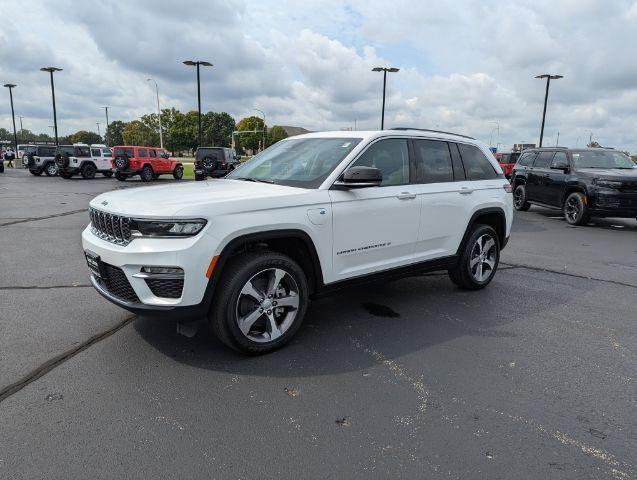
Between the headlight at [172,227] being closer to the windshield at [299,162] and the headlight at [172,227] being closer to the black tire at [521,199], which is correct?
the windshield at [299,162]

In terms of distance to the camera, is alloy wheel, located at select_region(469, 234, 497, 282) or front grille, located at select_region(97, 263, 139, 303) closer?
front grille, located at select_region(97, 263, 139, 303)

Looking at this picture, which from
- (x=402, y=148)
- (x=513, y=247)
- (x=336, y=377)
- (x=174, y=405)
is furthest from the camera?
(x=513, y=247)

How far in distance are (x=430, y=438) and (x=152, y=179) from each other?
92.2 ft

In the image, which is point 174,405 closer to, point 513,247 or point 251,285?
point 251,285

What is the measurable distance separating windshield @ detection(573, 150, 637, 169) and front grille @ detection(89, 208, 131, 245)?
38.3 feet

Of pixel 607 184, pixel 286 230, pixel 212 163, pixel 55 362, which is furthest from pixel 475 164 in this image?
pixel 212 163

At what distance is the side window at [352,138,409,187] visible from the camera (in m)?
4.25

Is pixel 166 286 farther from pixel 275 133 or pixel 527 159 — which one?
pixel 275 133

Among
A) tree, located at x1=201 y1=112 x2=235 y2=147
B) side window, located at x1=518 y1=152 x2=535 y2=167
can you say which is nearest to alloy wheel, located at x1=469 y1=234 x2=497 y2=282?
side window, located at x1=518 y1=152 x2=535 y2=167

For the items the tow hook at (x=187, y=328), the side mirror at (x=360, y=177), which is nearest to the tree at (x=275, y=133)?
the side mirror at (x=360, y=177)

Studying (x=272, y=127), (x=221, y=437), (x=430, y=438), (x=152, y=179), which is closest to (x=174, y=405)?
(x=221, y=437)

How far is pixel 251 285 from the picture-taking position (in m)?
3.47

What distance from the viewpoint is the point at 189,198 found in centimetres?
338

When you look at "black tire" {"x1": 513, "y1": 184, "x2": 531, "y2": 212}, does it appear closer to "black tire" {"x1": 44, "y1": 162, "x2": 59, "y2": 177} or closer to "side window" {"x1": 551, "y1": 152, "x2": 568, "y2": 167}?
"side window" {"x1": 551, "y1": 152, "x2": 568, "y2": 167}
